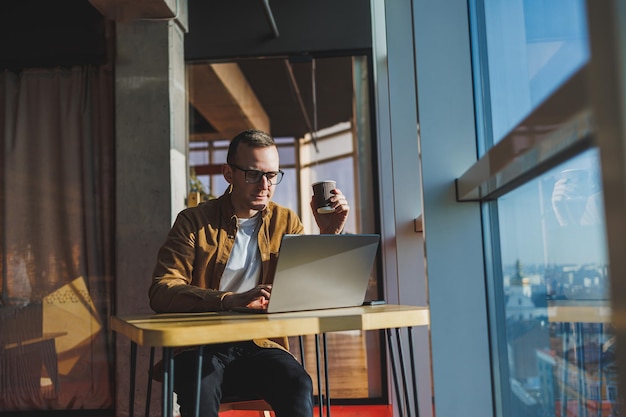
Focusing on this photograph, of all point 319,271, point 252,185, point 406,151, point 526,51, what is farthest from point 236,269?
point 526,51

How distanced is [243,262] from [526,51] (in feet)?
4.59

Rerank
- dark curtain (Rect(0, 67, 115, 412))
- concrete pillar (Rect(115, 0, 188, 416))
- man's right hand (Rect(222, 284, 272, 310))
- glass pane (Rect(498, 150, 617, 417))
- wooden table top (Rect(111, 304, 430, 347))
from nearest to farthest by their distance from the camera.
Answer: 1. glass pane (Rect(498, 150, 617, 417))
2. wooden table top (Rect(111, 304, 430, 347))
3. man's right hand (Rect(222, 284, 272, 310))
4. concrete pillar (Rect(115, 0, 188, 416))
5. dark curtain (Rect(0, 67, 115, 412))

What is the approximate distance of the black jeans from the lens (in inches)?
80.7

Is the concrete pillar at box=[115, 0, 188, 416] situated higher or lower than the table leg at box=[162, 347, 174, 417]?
higher

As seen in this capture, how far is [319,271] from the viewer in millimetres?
1876

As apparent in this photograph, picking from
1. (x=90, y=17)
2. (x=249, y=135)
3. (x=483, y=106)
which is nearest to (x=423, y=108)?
(x=483, y=106)

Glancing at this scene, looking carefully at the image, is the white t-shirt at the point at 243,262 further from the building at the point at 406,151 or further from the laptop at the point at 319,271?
the building at the point at 406,151

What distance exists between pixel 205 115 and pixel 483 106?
3.14m

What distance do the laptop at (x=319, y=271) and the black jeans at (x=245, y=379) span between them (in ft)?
0.90

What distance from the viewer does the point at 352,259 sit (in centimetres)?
191

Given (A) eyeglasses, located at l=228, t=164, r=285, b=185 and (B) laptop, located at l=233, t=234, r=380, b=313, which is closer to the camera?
(B) laptop, located at l=233, t=234, r=380, b=313

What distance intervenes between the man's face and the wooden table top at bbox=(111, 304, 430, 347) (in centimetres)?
66

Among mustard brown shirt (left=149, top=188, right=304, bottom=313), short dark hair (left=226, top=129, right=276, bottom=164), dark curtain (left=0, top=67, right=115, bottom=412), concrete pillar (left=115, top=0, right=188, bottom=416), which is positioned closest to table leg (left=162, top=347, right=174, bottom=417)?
mustard brown shirt (left=149, top=188, right=304, bottom=313)

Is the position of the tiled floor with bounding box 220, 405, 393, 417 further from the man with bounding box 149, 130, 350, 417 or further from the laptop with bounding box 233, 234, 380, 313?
the laptop with bounding box 233, 234, 380, 313
